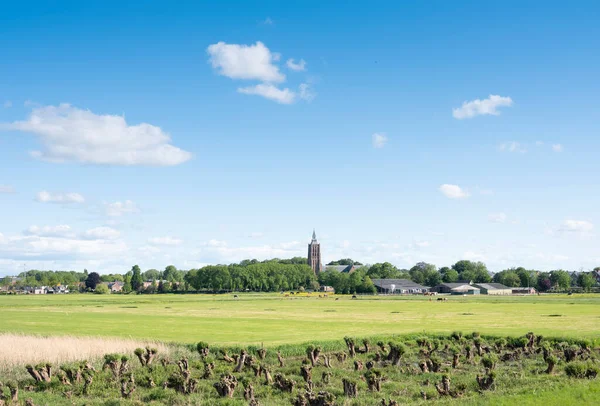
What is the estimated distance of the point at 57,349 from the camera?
36.5 m

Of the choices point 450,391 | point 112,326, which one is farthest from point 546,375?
point 112,326

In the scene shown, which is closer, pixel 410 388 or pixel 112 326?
pixel 410 388

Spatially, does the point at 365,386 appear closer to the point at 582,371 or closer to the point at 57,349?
the point at 582,371

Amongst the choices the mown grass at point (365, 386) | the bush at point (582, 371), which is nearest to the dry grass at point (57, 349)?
the mown grass at point (365, 386)

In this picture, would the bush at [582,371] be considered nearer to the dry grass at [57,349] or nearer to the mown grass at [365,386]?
the mown grass at [365,386]

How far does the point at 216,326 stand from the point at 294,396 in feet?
117

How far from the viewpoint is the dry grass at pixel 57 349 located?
34188 millimetres

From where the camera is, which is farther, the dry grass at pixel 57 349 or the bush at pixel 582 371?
Result: the dry grass at pixel 57 349

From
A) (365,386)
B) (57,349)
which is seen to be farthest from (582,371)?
(57,349)

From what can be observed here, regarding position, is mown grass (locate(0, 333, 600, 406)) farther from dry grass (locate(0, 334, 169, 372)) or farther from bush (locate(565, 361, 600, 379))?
dry grass (locate(0, 334, 169, 372))

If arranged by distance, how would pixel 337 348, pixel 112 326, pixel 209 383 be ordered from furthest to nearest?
pixel 112 326, pixel 337 348, pixel 209 383

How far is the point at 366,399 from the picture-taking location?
990 inches

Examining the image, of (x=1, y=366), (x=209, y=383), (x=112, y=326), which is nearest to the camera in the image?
(x=209, y=383)

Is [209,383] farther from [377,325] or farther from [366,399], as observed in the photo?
[377,325]
